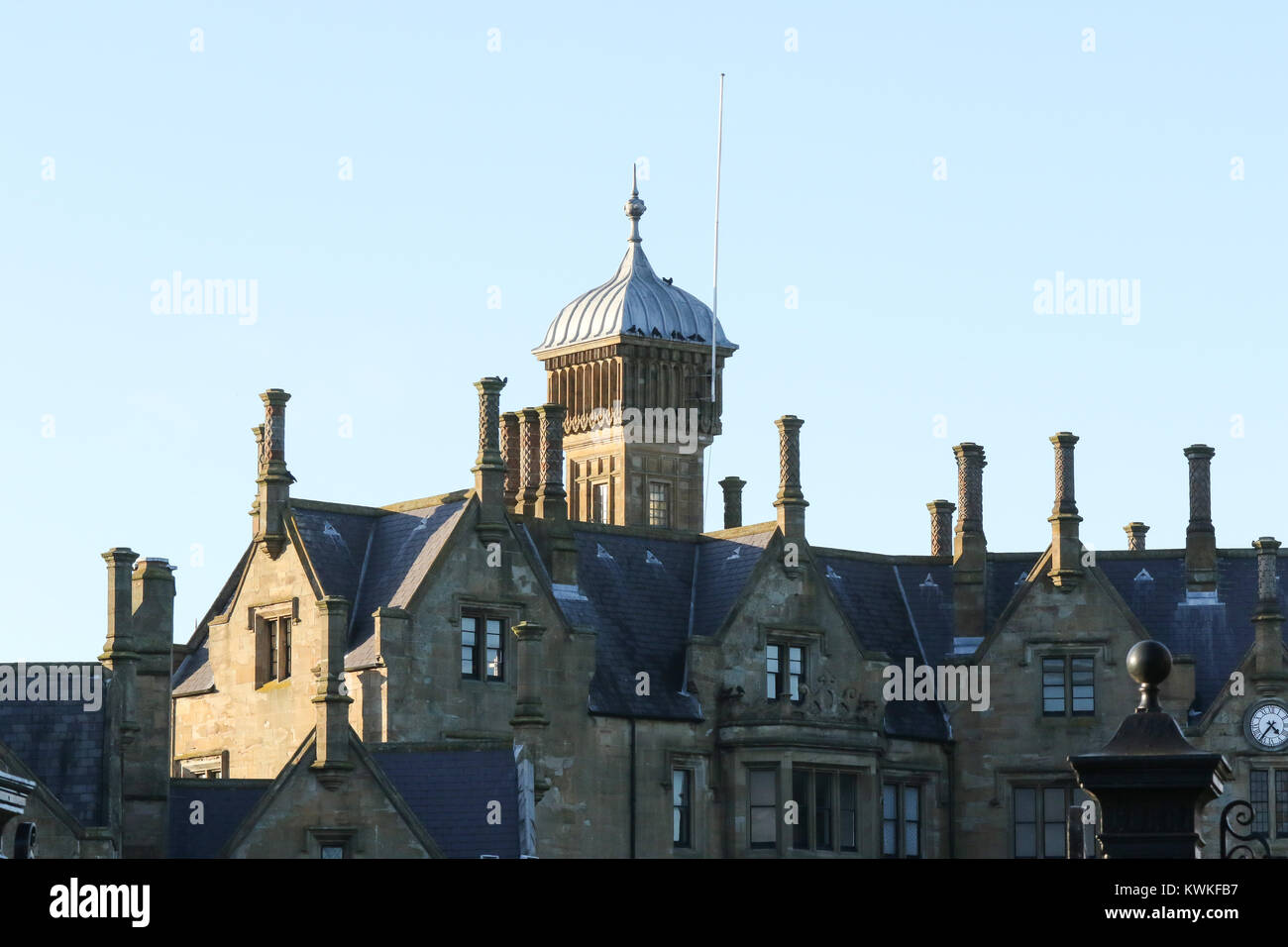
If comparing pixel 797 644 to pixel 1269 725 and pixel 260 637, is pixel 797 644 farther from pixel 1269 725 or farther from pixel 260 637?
pixel 260 637

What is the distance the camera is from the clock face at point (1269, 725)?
237 ft

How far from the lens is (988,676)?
75562 mm

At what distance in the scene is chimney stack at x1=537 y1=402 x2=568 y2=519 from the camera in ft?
239

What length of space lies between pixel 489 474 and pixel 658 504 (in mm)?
37559

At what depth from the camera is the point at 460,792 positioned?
61250mm

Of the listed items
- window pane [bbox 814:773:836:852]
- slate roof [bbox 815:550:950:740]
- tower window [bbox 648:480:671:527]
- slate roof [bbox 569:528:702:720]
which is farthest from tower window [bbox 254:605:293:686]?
tower window [bbox 648:480:671:527]

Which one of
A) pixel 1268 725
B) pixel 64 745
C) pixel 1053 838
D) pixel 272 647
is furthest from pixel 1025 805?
pixel 64 745

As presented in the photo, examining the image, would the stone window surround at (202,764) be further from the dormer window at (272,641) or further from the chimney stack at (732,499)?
the chimney stack at (732,499)

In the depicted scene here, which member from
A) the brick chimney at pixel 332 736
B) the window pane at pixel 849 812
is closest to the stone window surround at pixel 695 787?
the window pane at pixel 849 812

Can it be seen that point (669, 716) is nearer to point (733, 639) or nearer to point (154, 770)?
point (733, 639)

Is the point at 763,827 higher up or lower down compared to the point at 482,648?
lower down

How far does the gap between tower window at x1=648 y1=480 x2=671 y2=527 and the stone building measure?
1008 inches
